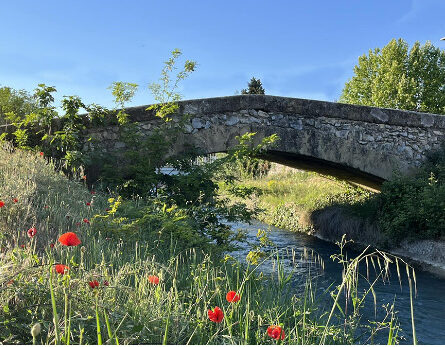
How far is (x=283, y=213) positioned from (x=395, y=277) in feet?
20.5

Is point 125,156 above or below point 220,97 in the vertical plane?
below

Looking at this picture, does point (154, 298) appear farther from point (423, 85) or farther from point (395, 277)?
point (423, 85)

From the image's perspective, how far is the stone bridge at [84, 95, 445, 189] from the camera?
28.4ft

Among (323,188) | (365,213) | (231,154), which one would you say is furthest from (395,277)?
(323,188)

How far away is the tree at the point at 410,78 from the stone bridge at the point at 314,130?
1527 cm

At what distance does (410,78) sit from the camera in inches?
998

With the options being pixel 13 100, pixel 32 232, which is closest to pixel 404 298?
pixel 32 232

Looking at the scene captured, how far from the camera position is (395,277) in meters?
8.04

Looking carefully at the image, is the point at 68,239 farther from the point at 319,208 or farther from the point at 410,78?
the point at 410,78

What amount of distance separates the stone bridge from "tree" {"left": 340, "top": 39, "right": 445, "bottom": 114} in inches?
601

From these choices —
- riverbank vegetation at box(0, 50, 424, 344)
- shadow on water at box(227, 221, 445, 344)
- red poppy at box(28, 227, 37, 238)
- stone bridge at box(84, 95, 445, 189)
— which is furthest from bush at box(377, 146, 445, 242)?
red poppy at box(28, 227, 37, 238)

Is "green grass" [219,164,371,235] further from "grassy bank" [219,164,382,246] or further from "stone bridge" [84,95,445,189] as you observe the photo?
"stone bridge" [84,95,445,189]

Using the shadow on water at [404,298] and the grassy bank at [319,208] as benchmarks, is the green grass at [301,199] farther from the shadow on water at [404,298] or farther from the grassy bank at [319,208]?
the shadow on water at [404,298]

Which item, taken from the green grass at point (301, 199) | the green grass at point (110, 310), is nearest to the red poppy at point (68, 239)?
the green grass at point (110, 310)
